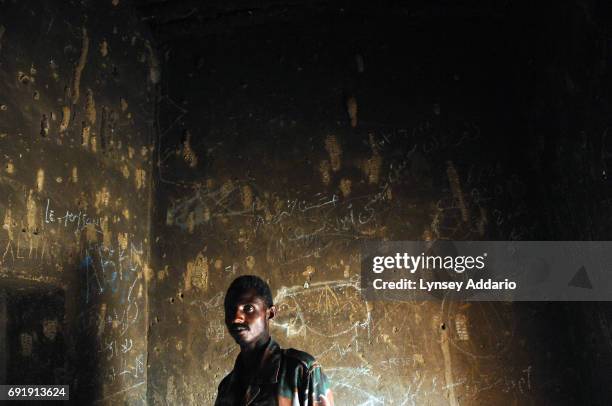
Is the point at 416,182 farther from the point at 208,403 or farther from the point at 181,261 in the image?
the point at 208,403

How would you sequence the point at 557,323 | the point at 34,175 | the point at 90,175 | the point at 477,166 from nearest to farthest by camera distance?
1. the point at 34,175
2. the point at 90,175
3. the point at 557,323
4. the point at 477,166

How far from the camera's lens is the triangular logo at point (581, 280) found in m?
3.80

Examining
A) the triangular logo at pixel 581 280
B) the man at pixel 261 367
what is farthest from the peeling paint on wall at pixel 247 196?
the triangular logo at pixel 581 280

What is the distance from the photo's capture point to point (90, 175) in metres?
3.82

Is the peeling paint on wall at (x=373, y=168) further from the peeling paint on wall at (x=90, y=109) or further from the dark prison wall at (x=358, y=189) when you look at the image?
the peeling paint on wall at (x=90, y=109)

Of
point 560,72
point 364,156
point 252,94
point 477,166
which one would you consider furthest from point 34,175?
point 560,72

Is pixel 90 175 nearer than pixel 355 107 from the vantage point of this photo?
Yes

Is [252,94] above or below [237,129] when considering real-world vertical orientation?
above

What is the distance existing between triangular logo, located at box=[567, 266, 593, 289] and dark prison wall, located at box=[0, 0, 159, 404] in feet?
10.2

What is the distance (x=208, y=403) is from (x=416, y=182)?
89.8 inches

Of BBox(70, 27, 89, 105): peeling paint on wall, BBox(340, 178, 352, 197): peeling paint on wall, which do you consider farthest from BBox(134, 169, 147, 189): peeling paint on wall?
BBox(340, 178, 352, 197): peeling paint on wall

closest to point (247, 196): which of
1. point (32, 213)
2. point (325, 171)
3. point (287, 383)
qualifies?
point (325, 171)

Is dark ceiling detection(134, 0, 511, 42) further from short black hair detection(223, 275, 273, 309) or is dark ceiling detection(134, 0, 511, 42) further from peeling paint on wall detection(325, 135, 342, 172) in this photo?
short black hair detection(223, 275, 273, 309)

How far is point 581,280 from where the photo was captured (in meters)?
3.88
